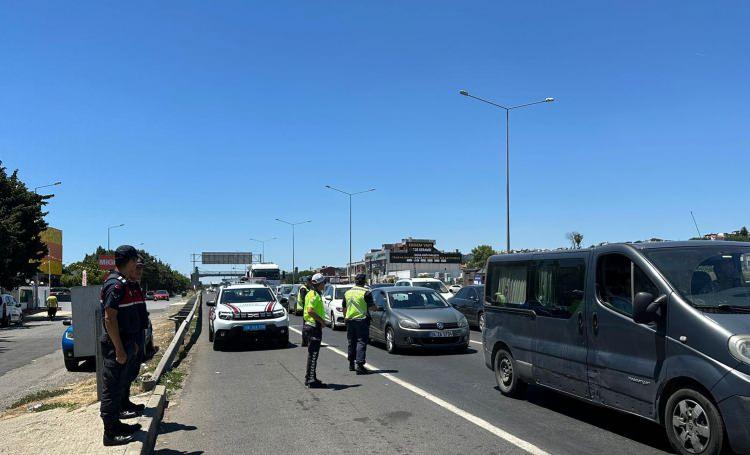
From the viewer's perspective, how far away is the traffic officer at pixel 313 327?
9773mm

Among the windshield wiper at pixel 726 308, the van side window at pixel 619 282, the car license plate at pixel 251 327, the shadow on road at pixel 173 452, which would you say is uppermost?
the van side window at pixel 619 282

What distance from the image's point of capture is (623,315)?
6.12 metres

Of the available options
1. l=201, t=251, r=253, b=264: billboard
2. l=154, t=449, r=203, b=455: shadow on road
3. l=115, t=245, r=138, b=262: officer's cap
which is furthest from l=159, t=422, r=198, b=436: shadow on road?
l=201, t=251, r=253, b=264: billboard

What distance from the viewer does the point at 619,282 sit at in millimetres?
6277

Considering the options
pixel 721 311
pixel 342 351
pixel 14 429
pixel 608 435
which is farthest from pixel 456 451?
pixel 342 351

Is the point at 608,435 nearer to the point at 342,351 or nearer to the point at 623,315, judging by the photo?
the point at 623,315

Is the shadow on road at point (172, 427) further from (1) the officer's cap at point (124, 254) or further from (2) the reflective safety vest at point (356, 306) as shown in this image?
(2) the reflective safety vest at point (356, 306)

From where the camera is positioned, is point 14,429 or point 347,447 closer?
point 347,447

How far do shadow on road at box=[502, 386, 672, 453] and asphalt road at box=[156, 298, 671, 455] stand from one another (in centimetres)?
1

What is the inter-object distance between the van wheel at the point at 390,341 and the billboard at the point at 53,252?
172ft

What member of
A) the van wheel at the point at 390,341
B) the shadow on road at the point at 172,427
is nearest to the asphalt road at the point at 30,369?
the shadow on road at the point at 172,427

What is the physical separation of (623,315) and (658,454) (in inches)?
51.0

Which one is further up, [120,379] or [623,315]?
[623,315]

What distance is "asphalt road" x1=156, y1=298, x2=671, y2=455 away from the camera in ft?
20.3
